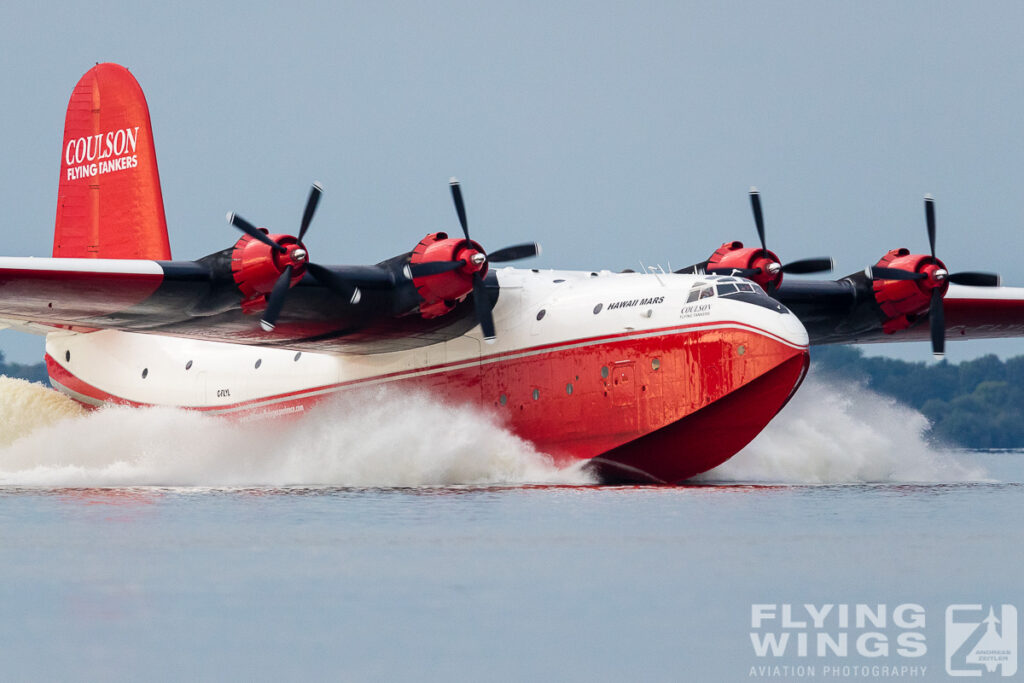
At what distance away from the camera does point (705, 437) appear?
68.4 feet

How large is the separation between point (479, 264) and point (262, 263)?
11.0 feet

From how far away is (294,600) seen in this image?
948 centimetres

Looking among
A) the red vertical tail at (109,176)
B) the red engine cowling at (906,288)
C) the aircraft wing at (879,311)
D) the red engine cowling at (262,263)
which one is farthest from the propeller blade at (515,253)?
the red vertical tail at (109,176)

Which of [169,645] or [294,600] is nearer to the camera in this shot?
Result: [169,645]

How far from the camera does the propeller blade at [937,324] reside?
23.2 meters

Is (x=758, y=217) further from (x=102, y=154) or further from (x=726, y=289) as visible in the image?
(x=102, y=154)

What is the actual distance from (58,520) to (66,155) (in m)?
16.6

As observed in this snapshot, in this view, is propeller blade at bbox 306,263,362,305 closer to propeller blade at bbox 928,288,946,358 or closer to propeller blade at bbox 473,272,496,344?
propeller blade at bbox 473,272,496,344

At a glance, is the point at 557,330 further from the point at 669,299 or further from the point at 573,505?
the point at 573,505

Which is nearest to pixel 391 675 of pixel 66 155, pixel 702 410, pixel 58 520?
pixel 58 520

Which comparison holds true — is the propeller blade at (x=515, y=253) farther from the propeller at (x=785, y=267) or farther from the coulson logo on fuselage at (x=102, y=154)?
the coulson logo on fuselage at (x=102, y=154)

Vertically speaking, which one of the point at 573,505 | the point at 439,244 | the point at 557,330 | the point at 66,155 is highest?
the point at 66,155

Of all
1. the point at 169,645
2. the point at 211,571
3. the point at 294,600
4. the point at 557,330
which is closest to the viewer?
the point at 169,645

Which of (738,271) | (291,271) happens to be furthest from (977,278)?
(291,271)
